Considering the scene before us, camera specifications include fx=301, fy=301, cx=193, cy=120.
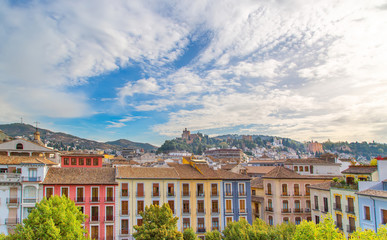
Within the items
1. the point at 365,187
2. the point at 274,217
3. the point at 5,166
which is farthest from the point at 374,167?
the point at 5,166

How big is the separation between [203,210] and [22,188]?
82.2ft

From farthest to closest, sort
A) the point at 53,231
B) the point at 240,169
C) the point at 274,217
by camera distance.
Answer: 1. the point at 240,169
2. the point at 274,217
3. the point at 53,231

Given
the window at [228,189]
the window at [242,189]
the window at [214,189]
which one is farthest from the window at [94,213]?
the window at [242,189]

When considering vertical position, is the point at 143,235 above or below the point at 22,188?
below

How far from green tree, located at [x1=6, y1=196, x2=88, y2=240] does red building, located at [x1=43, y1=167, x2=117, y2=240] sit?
30.9ft

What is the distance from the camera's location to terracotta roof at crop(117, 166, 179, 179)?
44.0 metres

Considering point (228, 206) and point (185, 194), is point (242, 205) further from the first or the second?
point (185, 194)

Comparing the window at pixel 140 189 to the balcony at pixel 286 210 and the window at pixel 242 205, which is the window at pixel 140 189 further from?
the balcony at pixel 286 210

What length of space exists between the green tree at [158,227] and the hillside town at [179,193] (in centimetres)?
1148

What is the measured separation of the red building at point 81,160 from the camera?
156ft

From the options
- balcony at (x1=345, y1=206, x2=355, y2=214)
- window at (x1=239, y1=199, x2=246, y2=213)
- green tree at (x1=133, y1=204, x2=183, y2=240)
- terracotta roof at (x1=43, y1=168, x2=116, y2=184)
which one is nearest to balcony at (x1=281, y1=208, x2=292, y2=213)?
window at (x1=239, y1=199, x2=246, y2=213)

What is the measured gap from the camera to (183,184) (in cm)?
4569

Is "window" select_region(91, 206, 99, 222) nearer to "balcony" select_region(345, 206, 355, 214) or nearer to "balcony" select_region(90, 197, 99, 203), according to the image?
"balcony" select_region(90, 197, 99, 203)

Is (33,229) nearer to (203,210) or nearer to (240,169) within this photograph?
(203,210)
